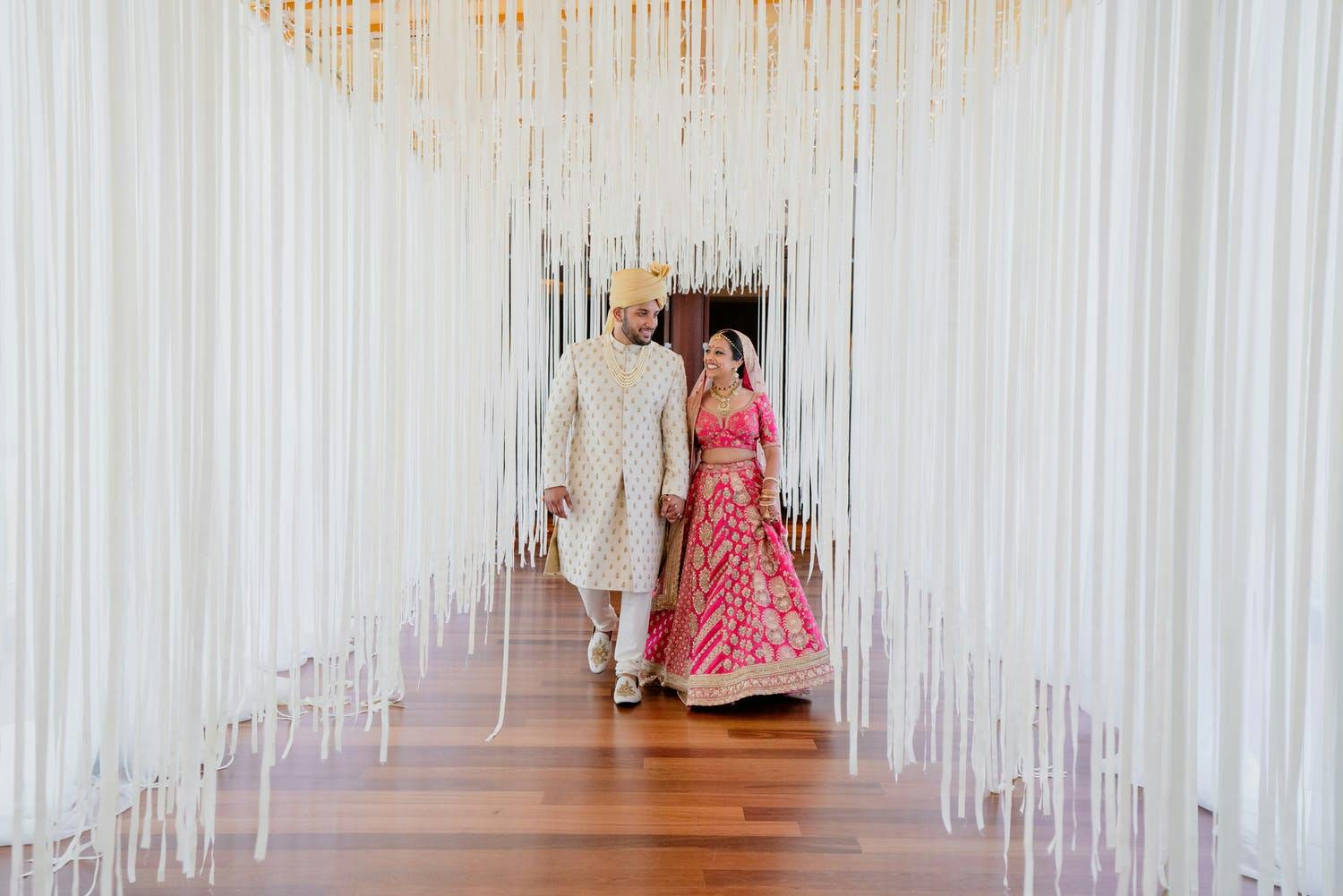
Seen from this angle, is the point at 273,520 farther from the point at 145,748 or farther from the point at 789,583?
the point at 789,583

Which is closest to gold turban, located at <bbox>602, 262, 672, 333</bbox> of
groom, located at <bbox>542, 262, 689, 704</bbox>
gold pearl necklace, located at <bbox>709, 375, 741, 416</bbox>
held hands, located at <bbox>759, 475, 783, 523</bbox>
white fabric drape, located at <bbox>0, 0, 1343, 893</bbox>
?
groom, located at <bbox>542, 262, 689, 704</bbox>

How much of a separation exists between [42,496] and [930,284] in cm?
182

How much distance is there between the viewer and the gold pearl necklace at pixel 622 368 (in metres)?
3.01

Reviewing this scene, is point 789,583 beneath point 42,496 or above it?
beneath

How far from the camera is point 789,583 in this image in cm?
300

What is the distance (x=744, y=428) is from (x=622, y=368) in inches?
19.9

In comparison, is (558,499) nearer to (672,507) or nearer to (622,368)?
(672,507)

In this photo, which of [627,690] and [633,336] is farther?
[633,336]

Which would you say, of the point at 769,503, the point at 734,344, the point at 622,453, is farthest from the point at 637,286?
the point at 769,503

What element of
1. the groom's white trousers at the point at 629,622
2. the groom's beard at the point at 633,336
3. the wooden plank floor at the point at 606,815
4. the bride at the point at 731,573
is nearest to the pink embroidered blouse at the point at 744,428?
the bride at the point at 731,573

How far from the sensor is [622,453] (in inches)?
118

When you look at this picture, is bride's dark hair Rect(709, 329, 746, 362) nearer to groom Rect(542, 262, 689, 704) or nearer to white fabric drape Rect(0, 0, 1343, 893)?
groom Rect(542, 262, 689, 704)

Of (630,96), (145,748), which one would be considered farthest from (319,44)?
(145,748)

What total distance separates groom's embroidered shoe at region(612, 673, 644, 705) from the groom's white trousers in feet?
0.09
